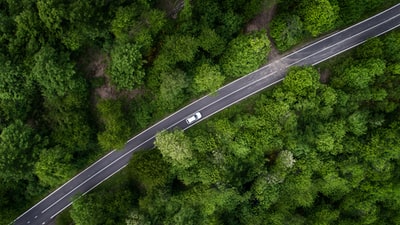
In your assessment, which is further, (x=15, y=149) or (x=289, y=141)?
(x=289, y=141)

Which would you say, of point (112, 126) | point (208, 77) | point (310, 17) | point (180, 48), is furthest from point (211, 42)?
point (112, 126)

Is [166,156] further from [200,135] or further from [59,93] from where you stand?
[59,93]

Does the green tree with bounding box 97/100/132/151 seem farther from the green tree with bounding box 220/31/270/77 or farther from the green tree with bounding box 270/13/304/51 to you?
the green tree with bounding box 270/13/304/51

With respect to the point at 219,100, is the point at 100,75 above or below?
above

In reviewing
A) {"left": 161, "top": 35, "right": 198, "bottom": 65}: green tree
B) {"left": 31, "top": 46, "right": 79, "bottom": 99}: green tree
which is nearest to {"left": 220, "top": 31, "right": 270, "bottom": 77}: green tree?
{"left": 161, "top": 35, "right": 198, "bottom": 65}: green tree

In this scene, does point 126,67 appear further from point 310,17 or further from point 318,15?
point 318,15

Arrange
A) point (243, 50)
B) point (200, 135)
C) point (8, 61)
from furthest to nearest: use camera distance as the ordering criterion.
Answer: point (200, 135) < point (243, 50) < point (8, 61)

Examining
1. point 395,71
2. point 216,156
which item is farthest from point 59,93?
point 395,71
